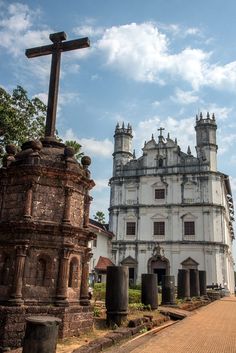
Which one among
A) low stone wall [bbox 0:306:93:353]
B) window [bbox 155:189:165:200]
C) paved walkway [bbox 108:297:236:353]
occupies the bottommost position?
paved walkway [bbox 108:297:236:353]

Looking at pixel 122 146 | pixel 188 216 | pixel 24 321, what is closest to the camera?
pixel 24 321

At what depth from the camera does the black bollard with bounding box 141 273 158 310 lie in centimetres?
1202

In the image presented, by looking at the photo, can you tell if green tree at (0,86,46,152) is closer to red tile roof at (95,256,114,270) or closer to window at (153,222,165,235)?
red tile roof at (95,256,114,270)

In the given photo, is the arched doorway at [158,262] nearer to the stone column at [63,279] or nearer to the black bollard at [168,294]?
the black bollard at [168,294]

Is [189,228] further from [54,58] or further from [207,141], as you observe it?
[54,58]

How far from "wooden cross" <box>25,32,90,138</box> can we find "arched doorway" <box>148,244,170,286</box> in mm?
26270

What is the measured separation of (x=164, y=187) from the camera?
3547 centimetres

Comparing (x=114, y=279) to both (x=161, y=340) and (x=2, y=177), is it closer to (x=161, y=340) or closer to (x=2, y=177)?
(x=161, y=340)

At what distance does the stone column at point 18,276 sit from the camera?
687cm

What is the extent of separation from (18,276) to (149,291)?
6.24 meters

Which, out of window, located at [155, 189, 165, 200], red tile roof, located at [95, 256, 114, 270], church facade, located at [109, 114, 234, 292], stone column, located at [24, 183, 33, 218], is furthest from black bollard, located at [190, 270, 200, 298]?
window, located at [155, 189, 165, 200]

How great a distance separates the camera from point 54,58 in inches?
358

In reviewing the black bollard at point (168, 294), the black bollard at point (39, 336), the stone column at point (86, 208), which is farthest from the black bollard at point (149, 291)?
the black bollard at point (39, 336)

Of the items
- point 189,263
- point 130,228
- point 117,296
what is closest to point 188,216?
point 189,263
